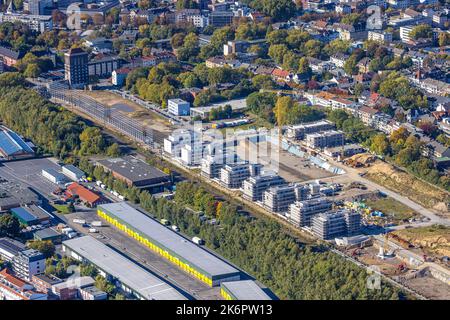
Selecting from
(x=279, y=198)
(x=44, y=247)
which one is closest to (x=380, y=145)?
(x=279, y=198)

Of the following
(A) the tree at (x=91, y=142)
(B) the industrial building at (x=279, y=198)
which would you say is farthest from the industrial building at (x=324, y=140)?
(A) the tree at (x=91, y=142)

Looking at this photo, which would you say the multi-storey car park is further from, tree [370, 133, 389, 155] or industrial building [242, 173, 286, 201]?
tree [370, 133, 389, 155]

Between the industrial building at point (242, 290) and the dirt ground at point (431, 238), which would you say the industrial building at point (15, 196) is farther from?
the dirt ground at point (431, 238)

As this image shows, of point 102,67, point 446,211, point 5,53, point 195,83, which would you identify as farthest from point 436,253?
point 5,53

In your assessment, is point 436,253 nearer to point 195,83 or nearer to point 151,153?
point 151,153

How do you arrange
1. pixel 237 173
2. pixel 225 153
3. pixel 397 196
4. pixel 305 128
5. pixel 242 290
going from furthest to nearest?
pixel 305 128 < pixel 225 153 < pixel 237 173 < pixel 397 196 < pixel 242 290

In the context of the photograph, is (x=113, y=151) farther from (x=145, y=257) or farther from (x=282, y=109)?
(x=145, y=257)
